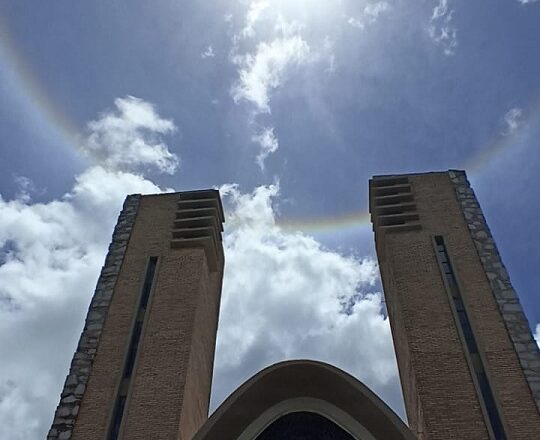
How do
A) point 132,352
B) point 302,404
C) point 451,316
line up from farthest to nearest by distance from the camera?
1. point 132,352
2. point 451,316
3. point 302,404

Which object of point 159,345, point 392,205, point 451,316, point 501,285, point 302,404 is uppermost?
point 392,205

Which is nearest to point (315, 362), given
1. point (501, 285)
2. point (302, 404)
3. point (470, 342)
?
point (302, 404)

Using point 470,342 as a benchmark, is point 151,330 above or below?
above

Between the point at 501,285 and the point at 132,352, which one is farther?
the point at 501,285

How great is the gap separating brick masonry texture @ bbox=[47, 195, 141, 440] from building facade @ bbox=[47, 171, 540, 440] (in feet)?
0.10

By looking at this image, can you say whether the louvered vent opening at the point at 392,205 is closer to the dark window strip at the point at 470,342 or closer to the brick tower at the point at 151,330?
the dark window strip at the point at 470,342

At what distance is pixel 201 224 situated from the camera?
17984mm

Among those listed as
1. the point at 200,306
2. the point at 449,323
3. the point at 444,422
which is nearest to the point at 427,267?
the point at 449,323

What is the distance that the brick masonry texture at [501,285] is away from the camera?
1315 cm

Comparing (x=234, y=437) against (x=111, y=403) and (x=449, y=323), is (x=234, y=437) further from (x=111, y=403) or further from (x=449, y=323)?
(x=449, y=323)

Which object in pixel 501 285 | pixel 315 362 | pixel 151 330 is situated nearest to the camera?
pixel 315 362

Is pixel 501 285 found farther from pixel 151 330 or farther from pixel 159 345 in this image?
pixel 151 330

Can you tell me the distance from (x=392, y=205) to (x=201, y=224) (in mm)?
5399

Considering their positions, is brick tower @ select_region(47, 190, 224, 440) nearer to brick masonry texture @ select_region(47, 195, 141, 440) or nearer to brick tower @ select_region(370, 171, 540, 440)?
brick masonry texture @ select_region(47, 195, 141, 440)
